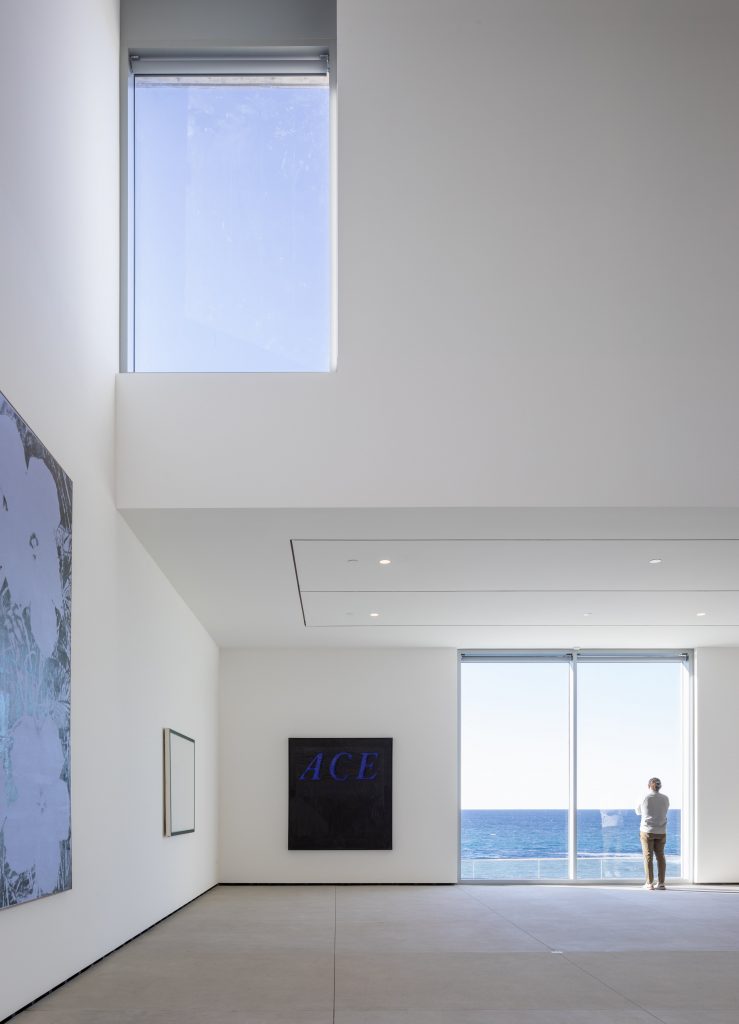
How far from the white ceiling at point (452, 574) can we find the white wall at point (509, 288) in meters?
0.28

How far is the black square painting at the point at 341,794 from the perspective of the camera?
13.5 m

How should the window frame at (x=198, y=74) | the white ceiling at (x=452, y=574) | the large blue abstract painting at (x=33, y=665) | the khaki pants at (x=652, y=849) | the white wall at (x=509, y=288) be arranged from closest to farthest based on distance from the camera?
the large blue abstract painting at (x=33, y=665) < the white wall at (x=509, y=288) < the white ceiling at (x=452, y=574) < the window frame at (x=198, y=74) < the khaki pants at (x=652, y=849)

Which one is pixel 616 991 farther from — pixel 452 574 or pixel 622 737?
pixel 622 737

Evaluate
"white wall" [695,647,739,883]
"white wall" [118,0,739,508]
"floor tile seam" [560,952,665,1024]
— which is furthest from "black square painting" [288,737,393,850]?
"white wall" [118,0,739,508]

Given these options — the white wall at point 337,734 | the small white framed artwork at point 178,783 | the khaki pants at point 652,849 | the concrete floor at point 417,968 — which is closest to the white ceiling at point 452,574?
the white wall at point 337,734

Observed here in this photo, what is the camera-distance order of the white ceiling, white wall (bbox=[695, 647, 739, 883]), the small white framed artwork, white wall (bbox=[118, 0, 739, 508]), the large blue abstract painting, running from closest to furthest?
the large blue abstract painting
white wall (bbox=[118, 0, 739, 508])
the white ceiling
the small white framed artwork
white wall (bbox=[695, 647, 739, 883])

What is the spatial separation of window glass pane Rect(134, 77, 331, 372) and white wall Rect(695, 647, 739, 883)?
27.2 feet

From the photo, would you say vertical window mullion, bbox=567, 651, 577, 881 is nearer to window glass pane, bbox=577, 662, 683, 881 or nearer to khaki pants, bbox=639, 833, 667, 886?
window glass pane, bbox=577, 662, 683, 881

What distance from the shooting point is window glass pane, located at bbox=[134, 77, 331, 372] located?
769cm

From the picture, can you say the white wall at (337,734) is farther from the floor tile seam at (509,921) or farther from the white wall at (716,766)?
the white wall at (716,766)

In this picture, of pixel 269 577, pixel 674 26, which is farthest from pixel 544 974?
pixel 674 26

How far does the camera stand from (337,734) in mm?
13758

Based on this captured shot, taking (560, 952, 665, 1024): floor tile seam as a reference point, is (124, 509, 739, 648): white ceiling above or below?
above

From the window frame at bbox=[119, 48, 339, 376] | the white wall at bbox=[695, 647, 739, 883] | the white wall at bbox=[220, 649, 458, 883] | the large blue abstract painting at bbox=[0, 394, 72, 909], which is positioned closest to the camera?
the large blue abstract painting at bbox=[0, 394, 72, 909]
